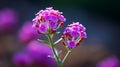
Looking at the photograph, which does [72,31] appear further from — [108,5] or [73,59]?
[108,5]

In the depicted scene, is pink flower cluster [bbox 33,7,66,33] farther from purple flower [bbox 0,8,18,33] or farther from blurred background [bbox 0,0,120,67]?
purple flower [bbox 0,8,18,33]

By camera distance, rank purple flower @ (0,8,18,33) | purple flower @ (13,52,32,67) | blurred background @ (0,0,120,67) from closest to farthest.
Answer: purple flower @ (13,52,32,67) < blurred background @ (0,0,120,67) < purple flower @ (0,8,18,33)

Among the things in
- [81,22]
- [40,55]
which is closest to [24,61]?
[40,55]

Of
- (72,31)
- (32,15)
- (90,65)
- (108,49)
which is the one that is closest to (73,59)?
(90,65)

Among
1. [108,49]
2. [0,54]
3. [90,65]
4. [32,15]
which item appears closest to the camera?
[0,54]

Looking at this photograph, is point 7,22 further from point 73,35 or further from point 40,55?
point 73,35

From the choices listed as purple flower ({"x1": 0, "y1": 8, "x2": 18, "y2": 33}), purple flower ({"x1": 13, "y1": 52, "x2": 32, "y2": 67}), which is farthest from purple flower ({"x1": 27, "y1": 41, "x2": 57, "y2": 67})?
purple flower ({"x1": 0, "y1": 8, "x2": 18, "y2": 33})

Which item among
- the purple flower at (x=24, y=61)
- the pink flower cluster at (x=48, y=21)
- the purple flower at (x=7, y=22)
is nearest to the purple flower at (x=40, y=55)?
the purple flower at (x=24, y=61)
